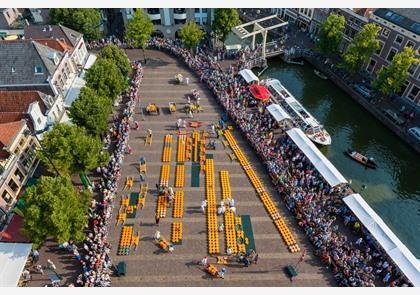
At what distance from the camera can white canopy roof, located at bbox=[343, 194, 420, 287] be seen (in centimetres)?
2956

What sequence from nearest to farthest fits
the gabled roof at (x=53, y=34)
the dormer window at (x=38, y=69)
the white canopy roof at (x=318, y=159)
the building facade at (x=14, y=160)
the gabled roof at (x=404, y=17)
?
1. the building facade at (x=14, y=160)
2. the white canopy roof at (x=318, y=159)
3. the dormer window at (x=38, y=69)
4. the gabled roof at (x=404, y=17)
5. the gabled roof at (x=53, y=34)

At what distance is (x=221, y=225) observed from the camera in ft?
116

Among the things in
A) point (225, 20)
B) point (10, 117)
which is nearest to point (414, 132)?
point (225, 20)

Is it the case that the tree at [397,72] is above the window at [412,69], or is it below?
below

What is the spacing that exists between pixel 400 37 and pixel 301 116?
2203 cm

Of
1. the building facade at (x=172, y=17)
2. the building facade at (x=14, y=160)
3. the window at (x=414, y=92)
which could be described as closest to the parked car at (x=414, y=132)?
the window at (x=414, y=92)

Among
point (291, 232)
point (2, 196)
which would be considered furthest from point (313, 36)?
point (2, 196)

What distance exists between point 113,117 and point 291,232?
33733 millimetres

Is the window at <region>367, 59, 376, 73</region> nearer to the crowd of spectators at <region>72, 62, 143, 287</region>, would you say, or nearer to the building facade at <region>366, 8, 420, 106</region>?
the building facade at <region>366, 8, 420, 106</region>

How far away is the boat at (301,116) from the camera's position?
4844 cm

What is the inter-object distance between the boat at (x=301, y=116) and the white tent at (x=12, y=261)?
40.6 meters

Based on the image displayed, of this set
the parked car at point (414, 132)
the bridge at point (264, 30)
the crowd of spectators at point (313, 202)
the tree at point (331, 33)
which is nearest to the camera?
the crowd of spectators at point (313, 202)

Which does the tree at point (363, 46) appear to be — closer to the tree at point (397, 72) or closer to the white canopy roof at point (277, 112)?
the tree at point (397, 72)

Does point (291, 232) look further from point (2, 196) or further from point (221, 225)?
point (2, 196)
